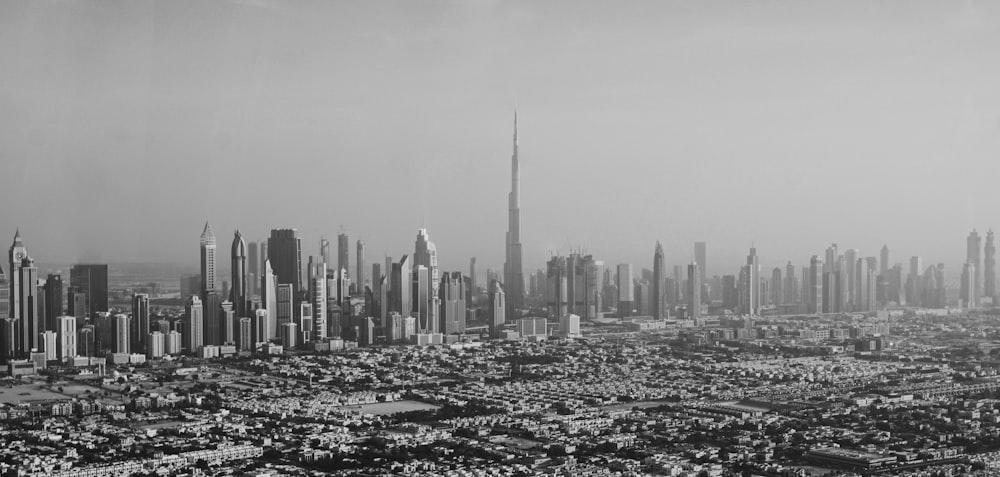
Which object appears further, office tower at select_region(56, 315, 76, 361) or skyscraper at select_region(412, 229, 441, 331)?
skyscraper at select_region(412, 229, 441, 331)

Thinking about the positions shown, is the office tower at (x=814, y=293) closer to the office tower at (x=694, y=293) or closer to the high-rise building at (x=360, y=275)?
the office tower at (x=694, y=293)

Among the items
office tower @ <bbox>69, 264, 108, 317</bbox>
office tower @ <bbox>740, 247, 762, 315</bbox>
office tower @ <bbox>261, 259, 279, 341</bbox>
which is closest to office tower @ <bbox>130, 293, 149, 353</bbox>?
office tower @ <bbox>69, 264, 108, 317</bbox>

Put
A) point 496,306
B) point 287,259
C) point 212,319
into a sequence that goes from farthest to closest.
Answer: point 496,306 → point 287,259 → point 212,319

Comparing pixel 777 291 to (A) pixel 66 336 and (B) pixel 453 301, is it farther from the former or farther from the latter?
(A) pixel 66 336

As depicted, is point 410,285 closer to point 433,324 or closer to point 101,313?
point 433,324

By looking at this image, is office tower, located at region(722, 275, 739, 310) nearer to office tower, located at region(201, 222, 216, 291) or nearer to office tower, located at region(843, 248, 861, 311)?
office tower, located at region(843, 248, 861, 311)

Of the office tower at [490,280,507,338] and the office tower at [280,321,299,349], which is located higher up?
the office tower at [490,280,507,338]

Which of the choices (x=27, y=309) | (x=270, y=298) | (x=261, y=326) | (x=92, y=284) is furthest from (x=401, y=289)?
(x=27, y=309)

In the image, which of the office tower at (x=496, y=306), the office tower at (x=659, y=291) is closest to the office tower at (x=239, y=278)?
the office tower at (x=496, y=306)

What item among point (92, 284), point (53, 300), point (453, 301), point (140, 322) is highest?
point (92, 284)
